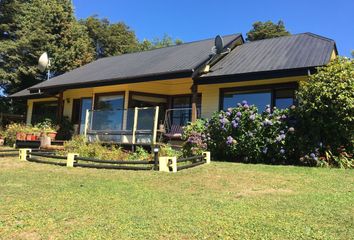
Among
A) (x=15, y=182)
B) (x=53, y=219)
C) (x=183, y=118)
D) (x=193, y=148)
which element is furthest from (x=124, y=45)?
(x=53, y=219)

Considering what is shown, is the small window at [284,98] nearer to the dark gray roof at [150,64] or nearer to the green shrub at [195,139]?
the green shrub at [195,139]

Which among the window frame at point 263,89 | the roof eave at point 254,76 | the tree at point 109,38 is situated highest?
the tree at point 109,38

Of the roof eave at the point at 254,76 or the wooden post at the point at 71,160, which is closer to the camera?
the wooden post at the point at 71,160

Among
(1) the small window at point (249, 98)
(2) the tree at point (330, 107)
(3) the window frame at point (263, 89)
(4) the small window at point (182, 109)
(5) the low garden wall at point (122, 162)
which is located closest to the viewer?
(5) the low garden wall at point (122, 162)

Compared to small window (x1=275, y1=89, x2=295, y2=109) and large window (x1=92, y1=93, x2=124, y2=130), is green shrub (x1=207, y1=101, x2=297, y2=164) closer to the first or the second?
small window (x1=275, y1=89, x2=295, y2=109)

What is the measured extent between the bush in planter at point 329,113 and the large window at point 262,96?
2508 millimetres

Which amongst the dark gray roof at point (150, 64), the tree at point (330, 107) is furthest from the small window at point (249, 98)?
the tree at point (330, 107)

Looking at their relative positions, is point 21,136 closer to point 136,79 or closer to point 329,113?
point 136,79

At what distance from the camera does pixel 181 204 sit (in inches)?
254

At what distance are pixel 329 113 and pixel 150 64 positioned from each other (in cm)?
923

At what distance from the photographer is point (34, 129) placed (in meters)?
19.7

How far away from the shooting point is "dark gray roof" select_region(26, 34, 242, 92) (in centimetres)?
1568

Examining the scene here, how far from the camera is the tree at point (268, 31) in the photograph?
47656 mm

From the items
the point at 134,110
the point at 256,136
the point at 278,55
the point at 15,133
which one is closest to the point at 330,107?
the point at 256,136
